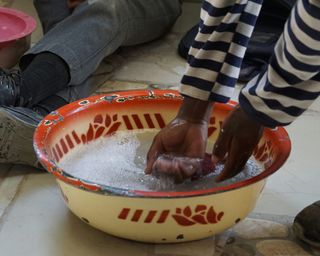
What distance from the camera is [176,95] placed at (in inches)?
40.7

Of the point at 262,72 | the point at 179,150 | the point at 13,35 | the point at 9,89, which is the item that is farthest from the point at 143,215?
the point at 13,35

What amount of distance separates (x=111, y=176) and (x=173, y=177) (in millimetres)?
118

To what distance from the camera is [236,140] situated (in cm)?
79

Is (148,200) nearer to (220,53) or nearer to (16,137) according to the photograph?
(220,53)

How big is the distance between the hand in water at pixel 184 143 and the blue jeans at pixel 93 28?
0.39 meters

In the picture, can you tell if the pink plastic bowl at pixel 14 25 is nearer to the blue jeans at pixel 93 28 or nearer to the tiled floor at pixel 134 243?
the blue jeans at pixel 93 28

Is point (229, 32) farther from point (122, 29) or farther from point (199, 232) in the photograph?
point (122, 29)

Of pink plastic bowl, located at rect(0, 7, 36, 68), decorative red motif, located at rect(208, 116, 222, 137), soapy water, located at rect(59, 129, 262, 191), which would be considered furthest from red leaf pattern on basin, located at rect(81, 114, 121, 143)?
pink plastic bowl, located at rect(0, 7, 36, 68)

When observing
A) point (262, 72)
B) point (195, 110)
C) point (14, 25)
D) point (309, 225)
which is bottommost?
point (14, 25)

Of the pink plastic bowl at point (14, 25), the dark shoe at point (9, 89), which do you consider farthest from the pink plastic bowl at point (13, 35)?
the dark shoe at point (9, 89)

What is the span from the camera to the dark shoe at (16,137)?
3.25 ft

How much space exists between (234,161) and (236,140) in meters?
0.04

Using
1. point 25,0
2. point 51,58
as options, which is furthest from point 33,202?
point 25,0

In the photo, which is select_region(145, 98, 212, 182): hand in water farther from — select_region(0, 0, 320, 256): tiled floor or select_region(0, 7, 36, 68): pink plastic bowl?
select_region(0, 7, 36, 68): pink plastic bowl
